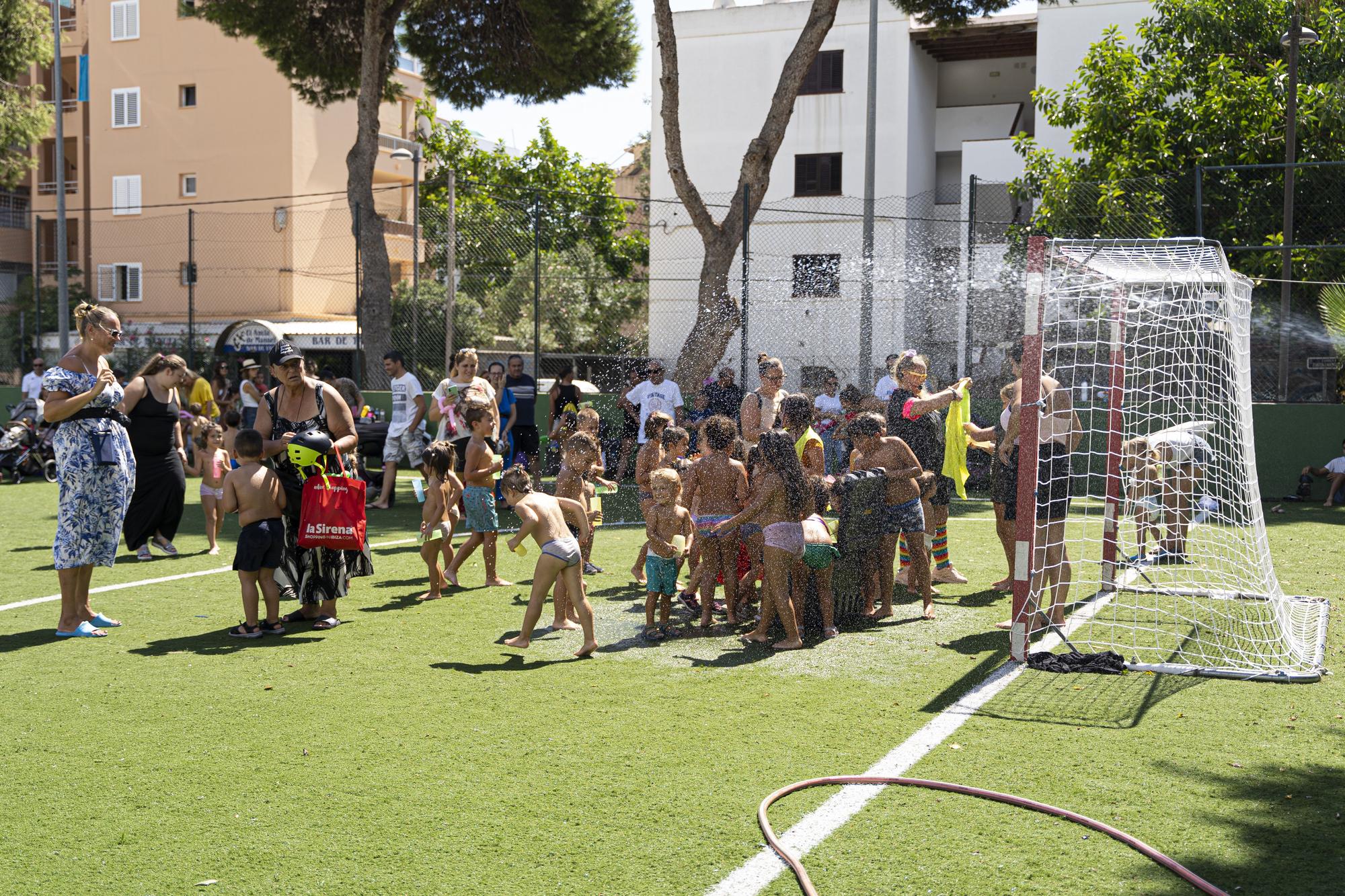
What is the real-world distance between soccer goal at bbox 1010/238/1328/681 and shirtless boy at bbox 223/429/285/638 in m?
4.24


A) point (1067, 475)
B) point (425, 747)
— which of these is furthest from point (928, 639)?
point (425, 747)

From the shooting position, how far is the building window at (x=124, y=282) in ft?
109

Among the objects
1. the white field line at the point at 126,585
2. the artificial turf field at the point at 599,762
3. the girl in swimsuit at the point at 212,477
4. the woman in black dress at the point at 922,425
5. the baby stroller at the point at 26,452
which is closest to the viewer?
the artificial turf field at the point at 599,762

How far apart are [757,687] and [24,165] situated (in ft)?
100

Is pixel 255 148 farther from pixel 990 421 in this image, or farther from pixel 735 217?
pixel 990 421

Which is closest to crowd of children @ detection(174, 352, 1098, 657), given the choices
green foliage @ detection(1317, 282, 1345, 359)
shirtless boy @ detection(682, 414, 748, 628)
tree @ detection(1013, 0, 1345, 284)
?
shirtless boy @ detection(682, 414, 748, 628)

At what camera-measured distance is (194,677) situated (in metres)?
6.06

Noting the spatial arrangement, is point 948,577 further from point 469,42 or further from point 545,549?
point 469,42

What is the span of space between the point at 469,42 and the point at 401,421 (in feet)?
37.2

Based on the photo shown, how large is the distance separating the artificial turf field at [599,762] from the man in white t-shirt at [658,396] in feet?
17.3

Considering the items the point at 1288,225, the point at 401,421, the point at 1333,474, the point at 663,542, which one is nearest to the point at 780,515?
the point at 663,542

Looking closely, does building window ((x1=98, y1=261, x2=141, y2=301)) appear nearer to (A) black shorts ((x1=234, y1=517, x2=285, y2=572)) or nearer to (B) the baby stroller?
(B) the baby stroller

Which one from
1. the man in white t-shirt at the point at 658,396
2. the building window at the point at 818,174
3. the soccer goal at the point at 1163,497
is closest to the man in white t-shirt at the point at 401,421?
the man in white t-shirt at the point at 658,396

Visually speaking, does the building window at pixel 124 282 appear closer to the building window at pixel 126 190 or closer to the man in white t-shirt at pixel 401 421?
the building window at pixel 126 190
